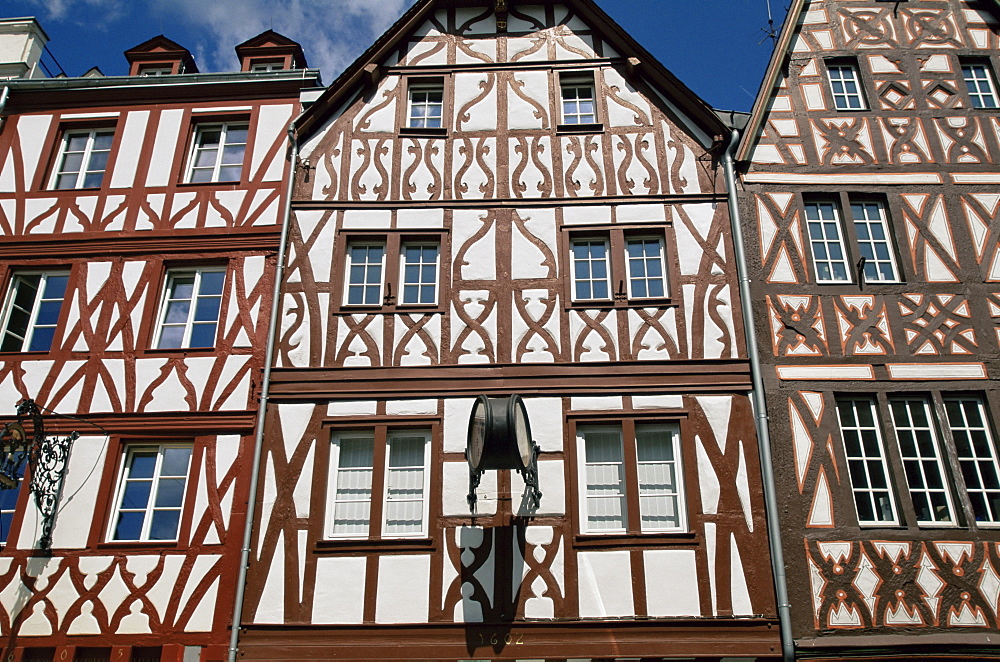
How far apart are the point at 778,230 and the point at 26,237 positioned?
11.6 meters

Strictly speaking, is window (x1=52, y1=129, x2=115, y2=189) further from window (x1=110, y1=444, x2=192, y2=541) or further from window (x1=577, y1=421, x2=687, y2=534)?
window (x1=577, y1=421, x2=687, y2=534)

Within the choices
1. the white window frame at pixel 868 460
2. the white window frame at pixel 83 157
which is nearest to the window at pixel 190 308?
the white window frame at pixel 83 157

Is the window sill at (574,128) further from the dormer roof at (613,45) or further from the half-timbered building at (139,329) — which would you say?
the half-timbered building at (139,329)

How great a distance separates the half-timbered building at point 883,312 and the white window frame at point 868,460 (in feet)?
0.07

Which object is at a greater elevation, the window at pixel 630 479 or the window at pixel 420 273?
the window at pixel 420 273

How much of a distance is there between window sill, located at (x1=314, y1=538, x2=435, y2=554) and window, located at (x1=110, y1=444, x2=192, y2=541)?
2.09 meters

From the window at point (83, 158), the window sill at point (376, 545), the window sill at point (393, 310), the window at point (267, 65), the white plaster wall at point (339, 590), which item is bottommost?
the white plaster wall at point (339, 590)

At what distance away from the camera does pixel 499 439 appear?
1110cm

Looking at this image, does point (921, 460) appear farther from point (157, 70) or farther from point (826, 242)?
point (157, 70)

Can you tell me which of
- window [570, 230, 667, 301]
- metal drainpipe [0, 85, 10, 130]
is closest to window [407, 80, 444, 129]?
window [570, 230, 667, 301]

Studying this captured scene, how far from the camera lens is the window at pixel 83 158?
15227mm

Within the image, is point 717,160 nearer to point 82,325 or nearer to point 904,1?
point 904,1

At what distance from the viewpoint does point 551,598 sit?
11.6m

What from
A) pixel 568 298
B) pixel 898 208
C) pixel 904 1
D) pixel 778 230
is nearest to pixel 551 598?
pixel 568 298
